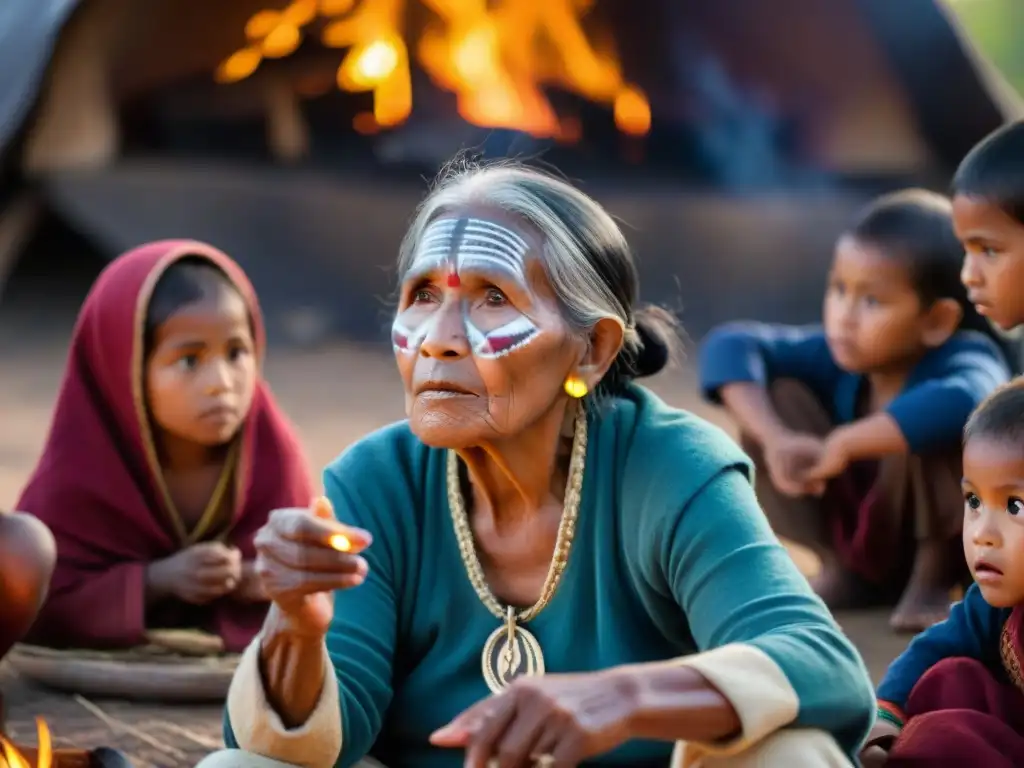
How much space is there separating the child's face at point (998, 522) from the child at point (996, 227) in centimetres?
96

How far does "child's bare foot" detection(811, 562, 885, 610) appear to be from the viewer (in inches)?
193

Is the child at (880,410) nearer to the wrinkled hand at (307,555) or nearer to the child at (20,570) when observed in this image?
the child at (20,570)

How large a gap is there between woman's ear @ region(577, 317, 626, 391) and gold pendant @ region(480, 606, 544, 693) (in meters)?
0.43

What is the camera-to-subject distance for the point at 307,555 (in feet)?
7.73

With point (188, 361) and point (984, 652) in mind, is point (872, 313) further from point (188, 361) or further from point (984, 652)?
point (188, 361)

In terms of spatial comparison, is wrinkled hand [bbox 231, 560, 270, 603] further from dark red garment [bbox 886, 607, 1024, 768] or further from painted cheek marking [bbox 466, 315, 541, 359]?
dark red garment [bbox 886, 607, 1024, 768]

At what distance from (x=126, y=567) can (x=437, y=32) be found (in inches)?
224

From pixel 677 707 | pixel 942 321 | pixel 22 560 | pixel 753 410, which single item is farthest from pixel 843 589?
pixel 677 707

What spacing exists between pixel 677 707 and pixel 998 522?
0.91 metres

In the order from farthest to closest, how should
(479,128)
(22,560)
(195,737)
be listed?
1. (479,128)
2. (195,737)
3. (22,560)

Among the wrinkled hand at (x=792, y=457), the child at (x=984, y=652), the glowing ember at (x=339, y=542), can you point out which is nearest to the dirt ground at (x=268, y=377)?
the wrinkled hand at (x=792, y=457)

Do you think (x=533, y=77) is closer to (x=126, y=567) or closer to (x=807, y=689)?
(x=126, y=567)

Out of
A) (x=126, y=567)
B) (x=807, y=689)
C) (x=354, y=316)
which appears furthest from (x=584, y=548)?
(x=354, y=316)

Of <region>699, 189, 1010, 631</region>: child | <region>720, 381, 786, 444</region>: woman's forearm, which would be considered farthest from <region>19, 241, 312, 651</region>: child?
<region>699, 189, 1010, 631</region>: child
